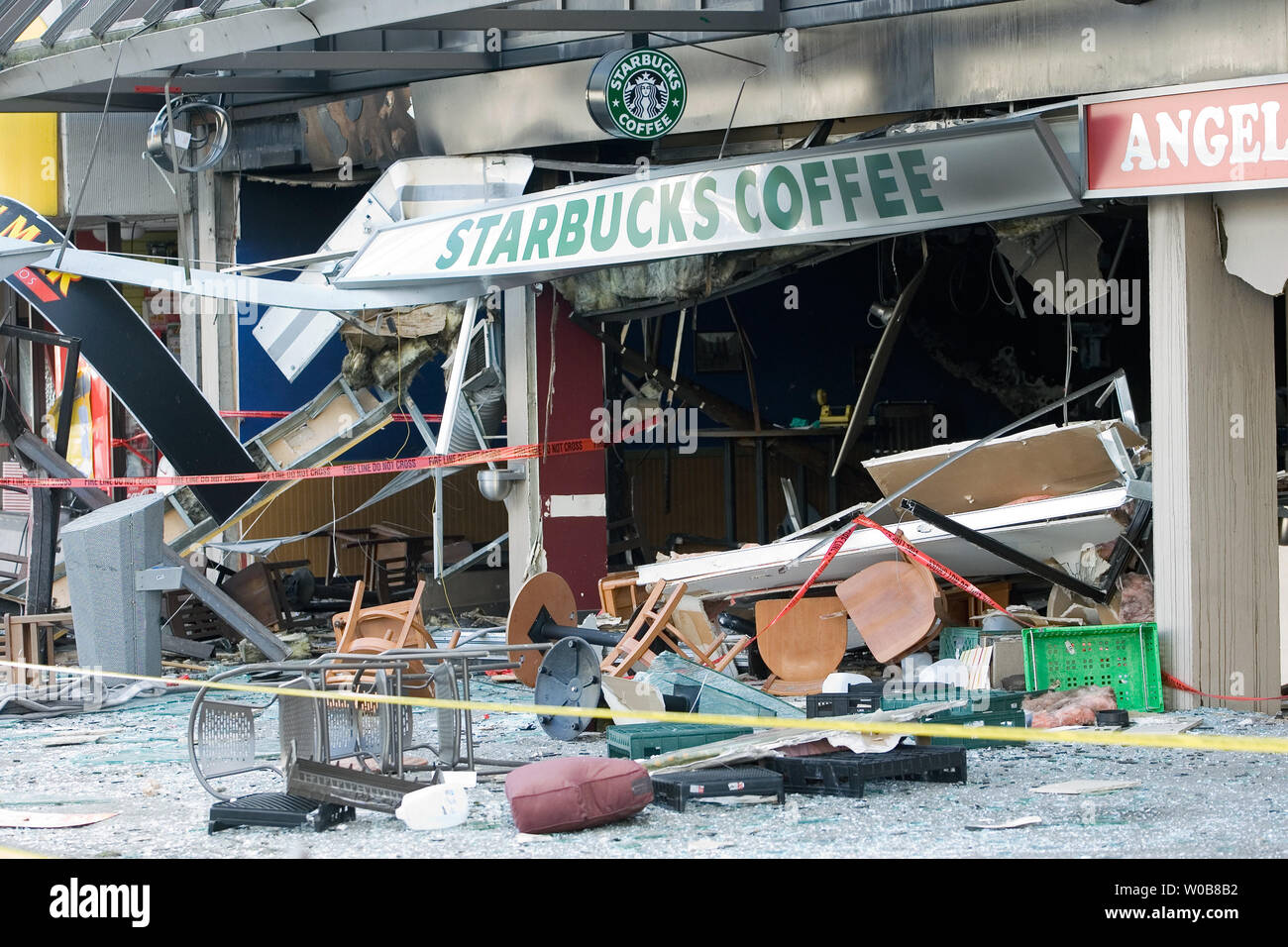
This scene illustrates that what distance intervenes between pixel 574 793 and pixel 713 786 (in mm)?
749

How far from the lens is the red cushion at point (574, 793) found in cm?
649

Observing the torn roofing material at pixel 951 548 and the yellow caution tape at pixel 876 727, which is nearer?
the yellow caution tape at pixel 876 727

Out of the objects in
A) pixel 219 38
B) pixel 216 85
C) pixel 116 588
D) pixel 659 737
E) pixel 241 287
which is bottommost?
pixel 659 737

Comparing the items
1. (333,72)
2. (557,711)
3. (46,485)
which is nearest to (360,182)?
(333,72)

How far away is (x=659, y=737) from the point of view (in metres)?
7.75

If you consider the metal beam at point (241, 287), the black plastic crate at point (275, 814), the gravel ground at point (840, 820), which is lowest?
the gravel ground at point (840, 820)

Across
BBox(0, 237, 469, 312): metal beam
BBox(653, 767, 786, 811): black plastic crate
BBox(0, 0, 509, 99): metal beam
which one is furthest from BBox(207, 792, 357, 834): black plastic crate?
BBox(0, 237, 469, 312): metal beam

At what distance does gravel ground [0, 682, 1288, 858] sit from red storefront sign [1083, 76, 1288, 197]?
3157mm

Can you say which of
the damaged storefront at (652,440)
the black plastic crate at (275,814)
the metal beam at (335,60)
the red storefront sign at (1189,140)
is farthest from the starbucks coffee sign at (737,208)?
the black plastic crate at (275,814)

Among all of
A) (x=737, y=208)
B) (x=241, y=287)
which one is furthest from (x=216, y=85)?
(x=737, y=208)

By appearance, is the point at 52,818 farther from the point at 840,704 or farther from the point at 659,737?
the point at 840,704

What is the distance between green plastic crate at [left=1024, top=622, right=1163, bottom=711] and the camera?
9391 millimetres

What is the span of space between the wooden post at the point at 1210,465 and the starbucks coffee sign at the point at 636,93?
3.49m

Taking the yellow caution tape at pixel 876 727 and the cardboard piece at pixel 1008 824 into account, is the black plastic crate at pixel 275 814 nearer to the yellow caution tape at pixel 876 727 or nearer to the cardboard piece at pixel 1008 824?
the yellow caution tape at pixel 876 727
